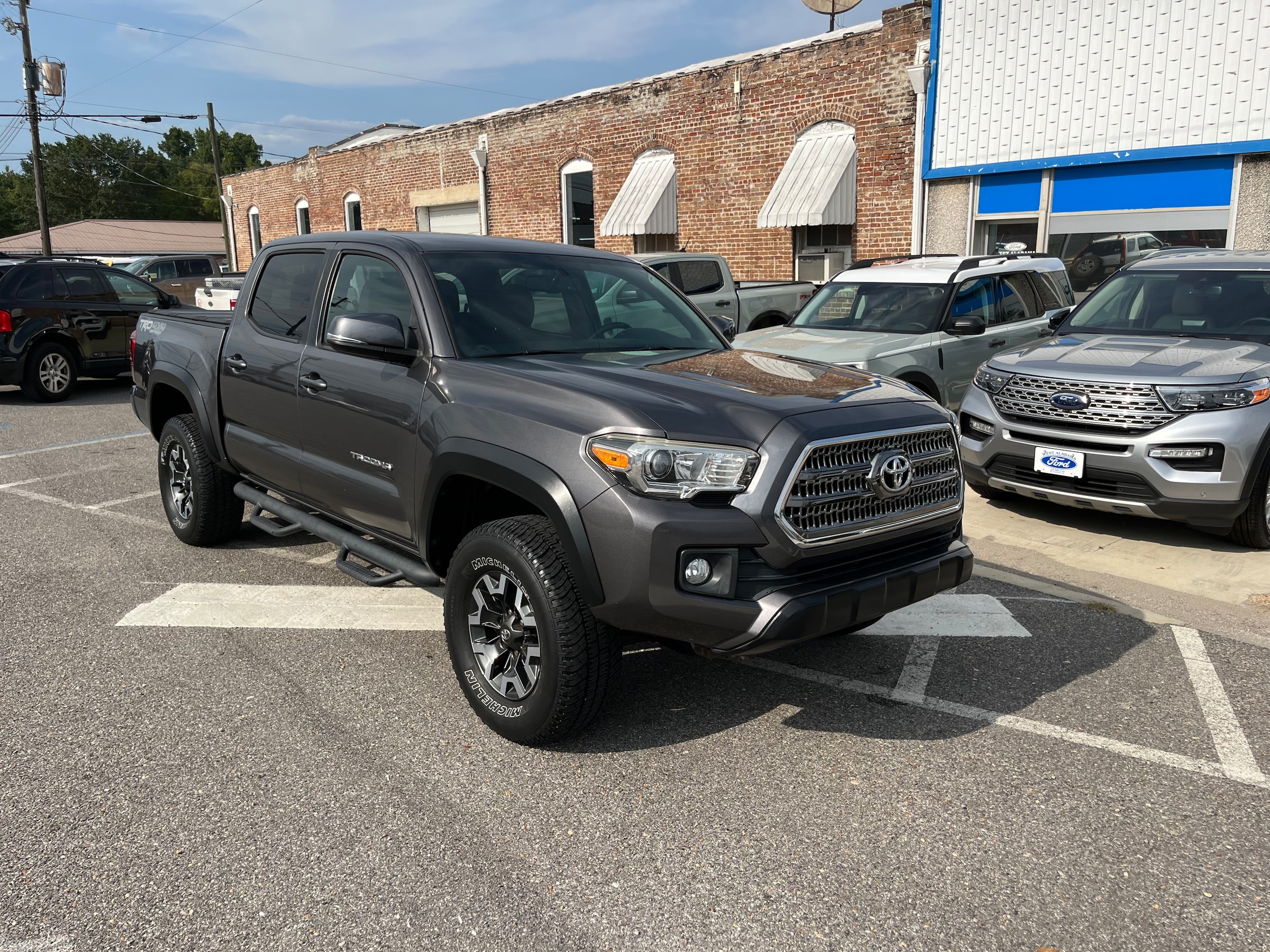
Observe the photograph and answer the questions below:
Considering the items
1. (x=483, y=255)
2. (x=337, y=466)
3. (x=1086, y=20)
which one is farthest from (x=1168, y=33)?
(x=337, y=466)

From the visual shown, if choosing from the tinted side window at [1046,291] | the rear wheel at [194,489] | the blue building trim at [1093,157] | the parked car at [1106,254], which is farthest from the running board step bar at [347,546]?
the blue building trim at [1093,157]

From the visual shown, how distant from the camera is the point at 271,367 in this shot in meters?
4.98

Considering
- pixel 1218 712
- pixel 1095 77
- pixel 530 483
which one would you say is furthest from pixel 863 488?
pixel 1095 77

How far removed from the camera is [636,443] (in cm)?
320

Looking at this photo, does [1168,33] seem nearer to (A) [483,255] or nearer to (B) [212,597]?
(A) [483,255]

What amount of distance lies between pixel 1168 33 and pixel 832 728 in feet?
41.1

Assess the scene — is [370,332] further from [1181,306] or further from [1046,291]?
[1046,291]

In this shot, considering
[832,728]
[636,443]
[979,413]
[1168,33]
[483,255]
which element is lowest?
[832,728]

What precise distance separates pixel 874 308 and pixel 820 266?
28.0 feet

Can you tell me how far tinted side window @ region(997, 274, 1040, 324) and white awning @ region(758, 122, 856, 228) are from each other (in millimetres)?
6690

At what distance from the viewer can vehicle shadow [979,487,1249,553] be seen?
6.26 metres

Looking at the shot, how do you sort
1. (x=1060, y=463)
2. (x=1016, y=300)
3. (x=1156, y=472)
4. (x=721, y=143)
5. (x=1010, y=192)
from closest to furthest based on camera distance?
(x=1156, y=472) < (x=1060, y=463) < (x=1016, y=300) < (x=1010, y=192) < (x=721, y=143)

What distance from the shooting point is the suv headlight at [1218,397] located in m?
5.78

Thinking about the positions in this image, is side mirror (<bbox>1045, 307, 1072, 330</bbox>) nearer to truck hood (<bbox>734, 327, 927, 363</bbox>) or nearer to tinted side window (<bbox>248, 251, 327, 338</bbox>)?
truck hood (<bbox>734, 327, 927, 363</bbox>)
